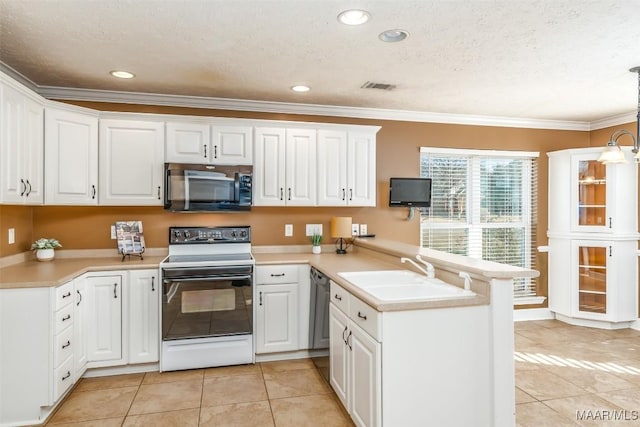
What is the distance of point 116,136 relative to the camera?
11.0ft

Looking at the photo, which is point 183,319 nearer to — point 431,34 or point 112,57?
point 112,57

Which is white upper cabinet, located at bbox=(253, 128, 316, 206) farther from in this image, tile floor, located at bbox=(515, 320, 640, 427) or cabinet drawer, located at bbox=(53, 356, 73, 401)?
tile floor, located at bbox=(515, 320, 640, 427)

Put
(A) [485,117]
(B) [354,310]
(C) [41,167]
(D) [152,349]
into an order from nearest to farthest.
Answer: (B) [354,310], (C) [41,167], (D) [152,349], (A) [485,117]

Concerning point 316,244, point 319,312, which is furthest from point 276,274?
point 316,244

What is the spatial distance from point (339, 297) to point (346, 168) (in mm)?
1612

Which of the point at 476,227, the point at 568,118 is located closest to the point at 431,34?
the point at 476,227

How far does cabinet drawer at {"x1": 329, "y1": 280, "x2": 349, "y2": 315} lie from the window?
6.73 ft

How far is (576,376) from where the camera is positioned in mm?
3164

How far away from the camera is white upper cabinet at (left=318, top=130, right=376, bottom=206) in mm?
3812

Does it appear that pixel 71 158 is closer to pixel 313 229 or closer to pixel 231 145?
A: pixel 231 145

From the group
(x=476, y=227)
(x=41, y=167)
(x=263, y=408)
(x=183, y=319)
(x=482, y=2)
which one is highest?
(x=482, y=2)

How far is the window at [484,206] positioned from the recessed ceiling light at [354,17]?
241 centimetres

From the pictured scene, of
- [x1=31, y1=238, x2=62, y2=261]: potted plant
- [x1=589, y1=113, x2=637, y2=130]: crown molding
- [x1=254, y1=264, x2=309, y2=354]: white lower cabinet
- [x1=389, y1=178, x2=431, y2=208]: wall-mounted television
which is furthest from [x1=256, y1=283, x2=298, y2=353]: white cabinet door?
[x1=589, y1=113, x2=637, y2=130]: crown molding

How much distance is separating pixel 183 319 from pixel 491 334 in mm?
2302
